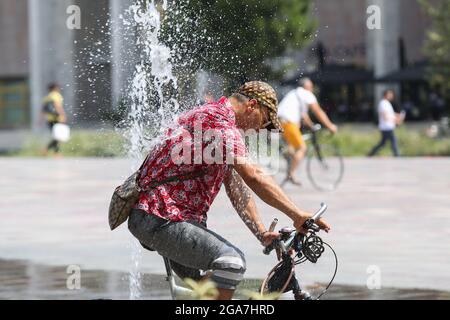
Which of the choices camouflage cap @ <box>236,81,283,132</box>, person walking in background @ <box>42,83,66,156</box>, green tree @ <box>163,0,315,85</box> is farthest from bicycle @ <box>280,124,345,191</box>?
camouflage cap @ <box>236,81,283,132</box>

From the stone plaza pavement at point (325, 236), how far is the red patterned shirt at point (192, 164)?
389cm

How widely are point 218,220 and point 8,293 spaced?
190 inches

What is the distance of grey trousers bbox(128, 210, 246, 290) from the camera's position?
5836 millimetres

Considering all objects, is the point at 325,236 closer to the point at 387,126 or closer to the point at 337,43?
the point at 387,126

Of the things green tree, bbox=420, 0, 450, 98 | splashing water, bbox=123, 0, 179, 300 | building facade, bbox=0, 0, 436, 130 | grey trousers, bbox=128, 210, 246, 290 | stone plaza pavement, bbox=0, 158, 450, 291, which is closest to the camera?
grey trousers, bbox=128, 210, 246, 290

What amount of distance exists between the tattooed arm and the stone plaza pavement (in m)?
3.54

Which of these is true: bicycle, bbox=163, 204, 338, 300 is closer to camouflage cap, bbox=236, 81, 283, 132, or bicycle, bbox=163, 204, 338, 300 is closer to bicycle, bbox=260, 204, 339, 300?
bicycle, bbox=260, 204, 339, 300

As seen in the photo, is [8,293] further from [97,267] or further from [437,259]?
[437,259]

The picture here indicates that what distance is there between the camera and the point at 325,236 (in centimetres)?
1302

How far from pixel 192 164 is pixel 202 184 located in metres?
0.12

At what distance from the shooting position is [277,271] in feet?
19.4

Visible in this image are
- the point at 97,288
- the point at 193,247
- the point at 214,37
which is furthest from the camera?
the point at 214,37

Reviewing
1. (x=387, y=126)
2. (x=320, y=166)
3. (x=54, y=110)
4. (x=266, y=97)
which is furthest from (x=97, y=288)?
(x=54, y=110)
